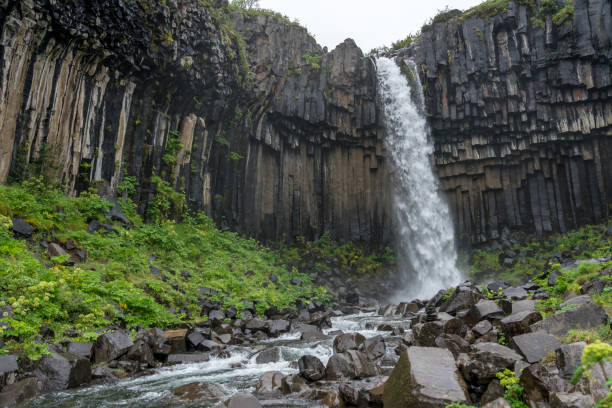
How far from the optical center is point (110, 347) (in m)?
8.08

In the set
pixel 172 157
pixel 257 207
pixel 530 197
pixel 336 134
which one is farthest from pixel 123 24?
pixel 530 197

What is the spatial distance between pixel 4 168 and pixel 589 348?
1691 centimetres

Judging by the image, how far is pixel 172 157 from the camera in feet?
66.4

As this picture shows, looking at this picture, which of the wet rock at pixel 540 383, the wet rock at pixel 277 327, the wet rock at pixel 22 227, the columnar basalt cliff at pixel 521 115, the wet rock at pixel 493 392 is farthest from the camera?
the columnar basalt cliff at pixel 521 115

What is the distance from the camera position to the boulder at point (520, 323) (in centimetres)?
658

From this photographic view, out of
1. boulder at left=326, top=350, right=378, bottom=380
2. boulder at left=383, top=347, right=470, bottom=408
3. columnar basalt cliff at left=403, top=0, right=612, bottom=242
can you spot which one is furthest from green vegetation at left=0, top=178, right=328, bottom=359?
columnar basalt cliff at left=403, top=0, right=612, bottom=242

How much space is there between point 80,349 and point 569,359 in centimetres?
845

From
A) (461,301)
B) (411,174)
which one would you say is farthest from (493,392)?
(411,174)

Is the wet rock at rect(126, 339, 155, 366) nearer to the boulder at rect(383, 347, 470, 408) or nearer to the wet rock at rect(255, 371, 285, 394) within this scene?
the wet rock at rect(255, 371, 285, 394)

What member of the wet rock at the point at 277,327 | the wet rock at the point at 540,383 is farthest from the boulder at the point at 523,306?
the wet rock at the point at 277,327

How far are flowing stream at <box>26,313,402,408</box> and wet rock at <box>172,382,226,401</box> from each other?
137mm

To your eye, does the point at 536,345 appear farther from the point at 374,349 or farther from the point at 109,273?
the point at 109,273

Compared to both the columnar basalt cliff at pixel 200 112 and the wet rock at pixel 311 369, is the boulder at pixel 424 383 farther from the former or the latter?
the columnar basalt cliff at pixel 200 112

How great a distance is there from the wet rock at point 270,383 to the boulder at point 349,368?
92cm
